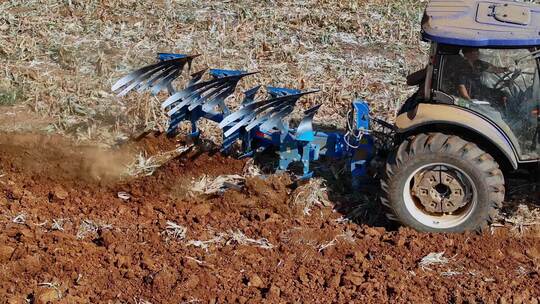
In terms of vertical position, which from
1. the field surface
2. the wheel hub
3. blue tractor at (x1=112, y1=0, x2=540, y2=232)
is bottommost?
the field surface

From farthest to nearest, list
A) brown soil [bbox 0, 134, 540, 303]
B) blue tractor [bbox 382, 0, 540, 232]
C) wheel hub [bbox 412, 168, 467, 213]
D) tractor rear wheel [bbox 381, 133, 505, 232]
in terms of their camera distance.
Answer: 1. wheel hub [bbox 412, 168, 467, 213]
2. tractor rear wheel [bbox 381, 133, 505, 232]
3. blue tractor [bbox 382, 0, 540, 232]
4. brown soil [bbox 0, 134, 540, 303]

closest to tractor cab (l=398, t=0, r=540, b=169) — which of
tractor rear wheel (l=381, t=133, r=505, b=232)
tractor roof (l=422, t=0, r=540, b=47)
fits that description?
tractor roof (l=422, t=0, r=540, b=47)

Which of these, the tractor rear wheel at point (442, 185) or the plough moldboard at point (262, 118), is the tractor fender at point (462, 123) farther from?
the plough moldboard at point (262, 118)

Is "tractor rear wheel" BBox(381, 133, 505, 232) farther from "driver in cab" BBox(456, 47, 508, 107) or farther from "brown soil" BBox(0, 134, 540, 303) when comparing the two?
"driver in cab" BBox(456, 47, 508, 107)

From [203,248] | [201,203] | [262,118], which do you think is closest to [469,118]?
[262,118]

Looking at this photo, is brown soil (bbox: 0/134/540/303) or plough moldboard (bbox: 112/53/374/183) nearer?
brown soil (bbox: 0/134/540/303)

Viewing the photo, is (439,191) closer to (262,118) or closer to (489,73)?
(489,73)

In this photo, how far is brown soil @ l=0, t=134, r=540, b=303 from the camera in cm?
561

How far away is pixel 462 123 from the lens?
602cm

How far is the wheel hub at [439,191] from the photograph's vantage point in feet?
20.5

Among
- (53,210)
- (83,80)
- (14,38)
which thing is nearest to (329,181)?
(53,210)

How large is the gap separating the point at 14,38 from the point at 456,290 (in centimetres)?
695

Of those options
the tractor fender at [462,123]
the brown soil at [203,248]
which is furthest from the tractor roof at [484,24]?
the brown soil at [203,248]

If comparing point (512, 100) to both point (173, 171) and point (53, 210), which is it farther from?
A: point (53, 210)
